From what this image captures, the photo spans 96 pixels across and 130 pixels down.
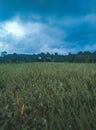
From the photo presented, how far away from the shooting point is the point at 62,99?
3449 millimetres

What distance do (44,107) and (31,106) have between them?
0.24 metres

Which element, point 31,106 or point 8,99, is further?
point 8,99

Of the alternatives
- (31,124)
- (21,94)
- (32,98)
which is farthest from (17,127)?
(21,94)

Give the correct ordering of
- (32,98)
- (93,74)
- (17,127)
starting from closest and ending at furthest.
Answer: (17,127)
(32,98)
(93,74)

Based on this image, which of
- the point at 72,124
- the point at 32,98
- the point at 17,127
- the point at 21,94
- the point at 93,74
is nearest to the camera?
the point at 72,124

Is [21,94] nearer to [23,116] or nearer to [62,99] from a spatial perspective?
[62,99]

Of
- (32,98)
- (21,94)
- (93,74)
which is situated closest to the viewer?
Result: (32,98)

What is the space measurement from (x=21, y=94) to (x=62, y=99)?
0.80 metres

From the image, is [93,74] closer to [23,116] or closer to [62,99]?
[62,99]

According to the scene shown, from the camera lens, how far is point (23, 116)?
2.96 m

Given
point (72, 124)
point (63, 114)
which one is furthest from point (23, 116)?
point (72, 124)

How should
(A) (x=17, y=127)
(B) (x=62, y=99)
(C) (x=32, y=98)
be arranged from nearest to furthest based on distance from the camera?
(A) (x=17, y=127)
(B) (x=62, y=99)
(C) (x=32, y=98)

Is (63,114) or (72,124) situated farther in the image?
(63,114)

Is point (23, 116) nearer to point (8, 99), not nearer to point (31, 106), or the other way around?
point (31, 106)
